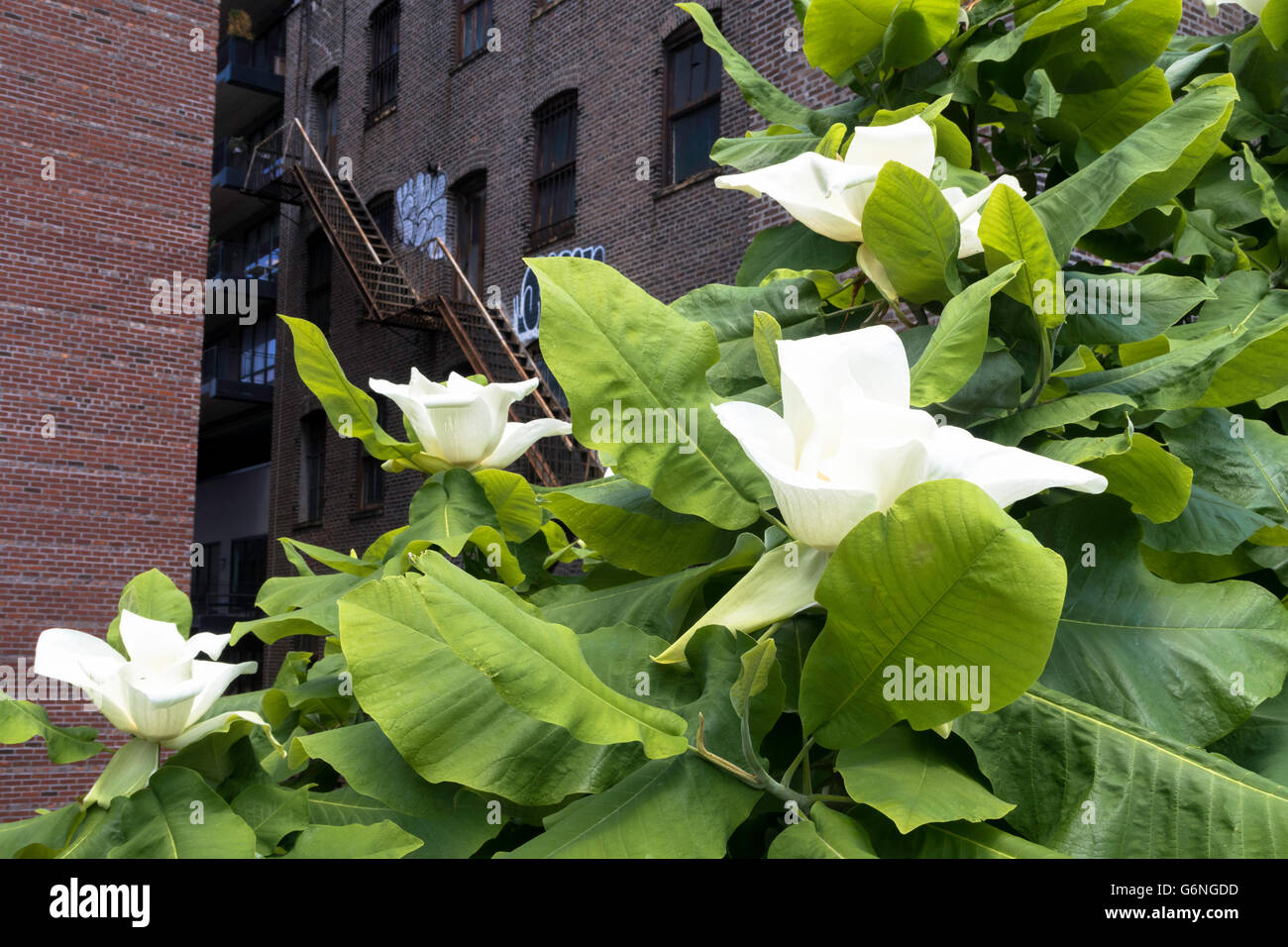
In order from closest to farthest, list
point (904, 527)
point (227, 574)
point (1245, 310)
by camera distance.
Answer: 1. point (904, 527)
2. point (1245, 310)
3. point (227, 574)

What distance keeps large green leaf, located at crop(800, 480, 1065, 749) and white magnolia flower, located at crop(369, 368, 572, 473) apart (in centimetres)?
68

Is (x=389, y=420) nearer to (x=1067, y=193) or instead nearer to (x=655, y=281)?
(x=655, y=281)

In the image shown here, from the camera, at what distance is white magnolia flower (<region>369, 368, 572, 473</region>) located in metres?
1.26

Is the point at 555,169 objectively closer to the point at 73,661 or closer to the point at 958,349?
the point at 73,661

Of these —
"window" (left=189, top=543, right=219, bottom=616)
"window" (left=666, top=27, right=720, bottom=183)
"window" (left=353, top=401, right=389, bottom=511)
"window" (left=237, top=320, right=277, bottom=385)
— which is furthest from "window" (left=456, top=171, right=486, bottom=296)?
"window" (left=189, top=543, right=219, bottom=616)

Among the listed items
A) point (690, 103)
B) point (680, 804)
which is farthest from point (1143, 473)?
point (690, 103)

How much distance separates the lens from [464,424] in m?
1.28

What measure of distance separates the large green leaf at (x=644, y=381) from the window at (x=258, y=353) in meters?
21.5

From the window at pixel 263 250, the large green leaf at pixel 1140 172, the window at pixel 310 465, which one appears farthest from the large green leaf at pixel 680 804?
the window at pixel 263 250

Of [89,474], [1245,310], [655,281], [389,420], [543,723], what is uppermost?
[655,281]

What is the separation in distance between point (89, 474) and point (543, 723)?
10.8 m

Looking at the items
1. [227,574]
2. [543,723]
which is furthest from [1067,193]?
[227,574]

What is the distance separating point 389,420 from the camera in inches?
644
